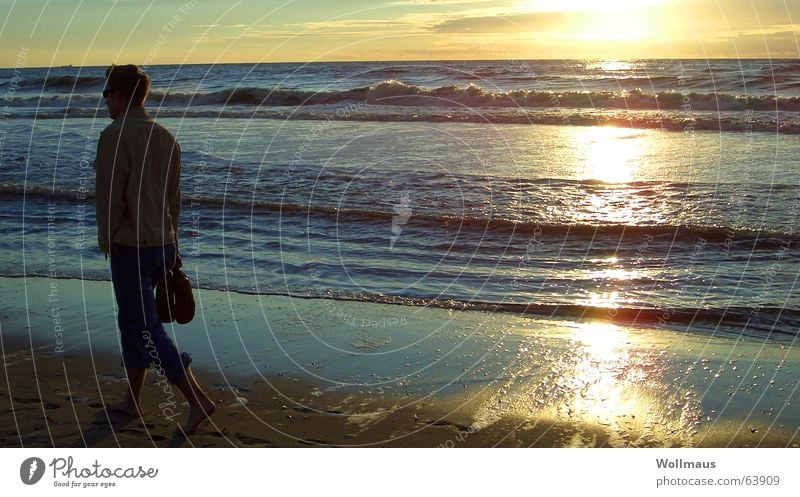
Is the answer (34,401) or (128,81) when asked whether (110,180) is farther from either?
(34,401)

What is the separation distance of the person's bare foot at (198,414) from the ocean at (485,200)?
4.07m

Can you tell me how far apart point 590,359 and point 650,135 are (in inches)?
738

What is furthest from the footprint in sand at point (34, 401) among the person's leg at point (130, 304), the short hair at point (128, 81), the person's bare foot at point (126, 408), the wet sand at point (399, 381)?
the short hair at point (128, 81)

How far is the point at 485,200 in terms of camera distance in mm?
16484

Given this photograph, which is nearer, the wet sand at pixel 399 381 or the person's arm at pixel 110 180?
the person's arm at pixel 110 180

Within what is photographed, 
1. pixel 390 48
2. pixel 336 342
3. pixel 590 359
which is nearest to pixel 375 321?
pixel 336 342

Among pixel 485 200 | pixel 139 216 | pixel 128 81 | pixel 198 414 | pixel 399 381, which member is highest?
pixel 485 200

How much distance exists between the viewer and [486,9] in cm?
1240

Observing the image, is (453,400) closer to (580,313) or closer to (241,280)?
(580,313)
